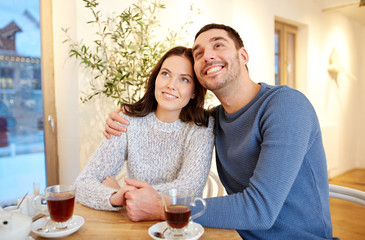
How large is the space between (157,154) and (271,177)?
665mm

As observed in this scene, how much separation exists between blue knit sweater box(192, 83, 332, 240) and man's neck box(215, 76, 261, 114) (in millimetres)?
63

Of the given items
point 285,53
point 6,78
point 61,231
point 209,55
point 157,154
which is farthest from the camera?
point 285,53

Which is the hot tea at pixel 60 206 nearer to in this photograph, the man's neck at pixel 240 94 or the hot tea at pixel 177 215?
the hot tea at pixel 177 215

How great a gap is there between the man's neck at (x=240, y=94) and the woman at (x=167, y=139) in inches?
6.7

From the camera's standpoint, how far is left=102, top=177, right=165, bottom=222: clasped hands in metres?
1.06

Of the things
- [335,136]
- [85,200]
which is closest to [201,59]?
[85,200]

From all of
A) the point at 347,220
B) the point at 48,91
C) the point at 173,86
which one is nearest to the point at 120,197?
the point at 173,86

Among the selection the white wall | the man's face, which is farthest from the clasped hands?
the white wall

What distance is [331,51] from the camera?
18.4ft

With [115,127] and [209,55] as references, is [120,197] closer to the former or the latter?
[115,127]

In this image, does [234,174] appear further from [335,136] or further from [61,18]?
[335,136]

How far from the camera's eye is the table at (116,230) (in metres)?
0.94

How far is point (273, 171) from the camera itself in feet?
3.46

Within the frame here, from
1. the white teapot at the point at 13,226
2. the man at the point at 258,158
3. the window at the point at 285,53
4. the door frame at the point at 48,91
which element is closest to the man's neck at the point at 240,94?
the man at the point at 258,158
